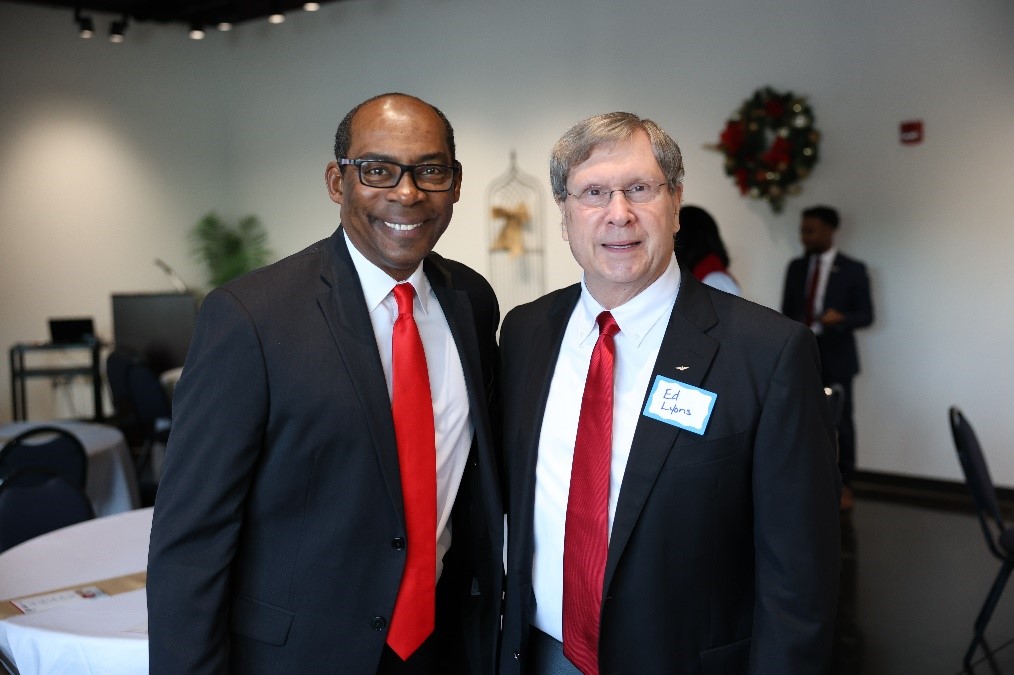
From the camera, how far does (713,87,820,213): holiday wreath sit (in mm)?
6348

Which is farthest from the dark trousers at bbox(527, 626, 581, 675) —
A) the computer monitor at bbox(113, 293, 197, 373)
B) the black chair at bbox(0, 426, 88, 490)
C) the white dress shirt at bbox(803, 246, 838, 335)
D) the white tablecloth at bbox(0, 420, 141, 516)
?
the computer monitor at bbox(113, 293, 197, 373)

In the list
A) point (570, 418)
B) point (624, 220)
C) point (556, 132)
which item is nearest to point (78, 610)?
point (570, 418)

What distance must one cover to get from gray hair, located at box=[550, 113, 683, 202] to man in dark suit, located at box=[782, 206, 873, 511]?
462 cm

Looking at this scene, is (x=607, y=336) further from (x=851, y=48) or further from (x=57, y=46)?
(x=57, y=46)

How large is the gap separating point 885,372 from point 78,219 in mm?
7718

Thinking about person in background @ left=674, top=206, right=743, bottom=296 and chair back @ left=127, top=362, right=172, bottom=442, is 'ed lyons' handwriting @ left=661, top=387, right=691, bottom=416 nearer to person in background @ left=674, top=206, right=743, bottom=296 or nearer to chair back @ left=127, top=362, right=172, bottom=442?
person in background @ left=674, top=206, right=743, bottom=296

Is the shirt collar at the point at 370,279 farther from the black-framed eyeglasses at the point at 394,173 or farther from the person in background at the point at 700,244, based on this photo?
the person in background at the point at 700,244

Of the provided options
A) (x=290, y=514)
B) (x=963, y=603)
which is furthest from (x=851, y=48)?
(x=290, y=514)

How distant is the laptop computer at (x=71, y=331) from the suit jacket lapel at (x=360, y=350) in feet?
25.4

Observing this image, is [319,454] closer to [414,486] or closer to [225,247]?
[414,486]

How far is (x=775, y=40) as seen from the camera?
21.5ft

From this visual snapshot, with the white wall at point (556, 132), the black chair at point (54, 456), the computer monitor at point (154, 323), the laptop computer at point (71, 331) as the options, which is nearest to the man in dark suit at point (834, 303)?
the white wall at point (556, 132)

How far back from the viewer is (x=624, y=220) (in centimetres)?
163

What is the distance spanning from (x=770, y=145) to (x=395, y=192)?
554 centimetres
